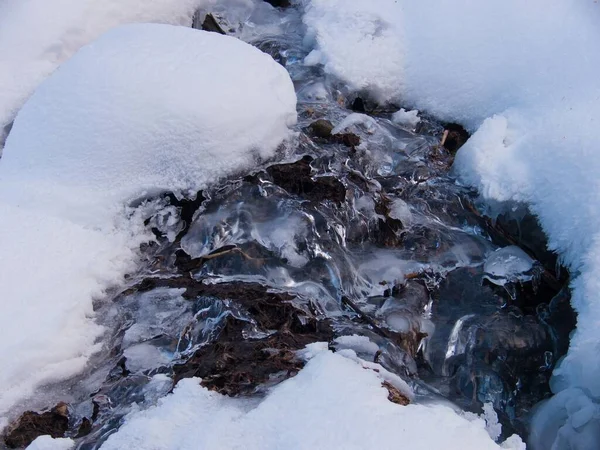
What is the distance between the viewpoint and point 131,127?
7.66ft

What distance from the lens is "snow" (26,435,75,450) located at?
64.6 inches

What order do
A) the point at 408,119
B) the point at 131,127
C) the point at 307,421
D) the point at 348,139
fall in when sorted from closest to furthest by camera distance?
1. the point at 307,421
2. the point at 131,127
3. the point at 348,139
4. the point at 408,119

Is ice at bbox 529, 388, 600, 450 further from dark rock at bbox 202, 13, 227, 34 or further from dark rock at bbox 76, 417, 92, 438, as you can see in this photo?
dark rock at bbox 202, 13, 227, 34

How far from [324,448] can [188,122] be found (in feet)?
4.73

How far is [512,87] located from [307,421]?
2.13m

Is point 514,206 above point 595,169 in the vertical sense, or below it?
below

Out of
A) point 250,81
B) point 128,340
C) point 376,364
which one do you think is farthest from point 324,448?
point 250,81

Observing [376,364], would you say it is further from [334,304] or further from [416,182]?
[416,182]

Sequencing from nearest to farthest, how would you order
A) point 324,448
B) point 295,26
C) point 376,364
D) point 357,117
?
1. point 324,448
2. point 376,364
3. point 357,117
4. point 295,26

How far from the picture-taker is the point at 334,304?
7.38ft

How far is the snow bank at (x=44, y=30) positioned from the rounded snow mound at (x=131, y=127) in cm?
75

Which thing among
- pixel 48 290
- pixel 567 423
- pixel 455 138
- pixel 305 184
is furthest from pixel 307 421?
pixel 455 138

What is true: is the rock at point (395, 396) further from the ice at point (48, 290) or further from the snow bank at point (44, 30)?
the snow bank at point (44, 30)

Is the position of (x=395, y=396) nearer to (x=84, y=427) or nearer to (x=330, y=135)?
(x=84, y=427)
